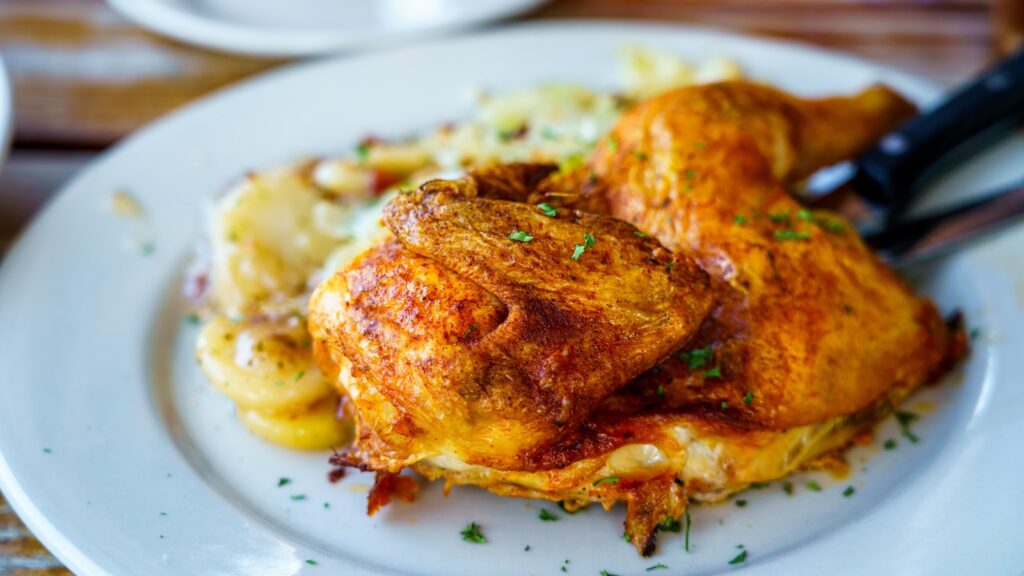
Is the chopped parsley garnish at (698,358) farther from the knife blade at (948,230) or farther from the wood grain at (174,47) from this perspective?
the wood grain at (174,47)

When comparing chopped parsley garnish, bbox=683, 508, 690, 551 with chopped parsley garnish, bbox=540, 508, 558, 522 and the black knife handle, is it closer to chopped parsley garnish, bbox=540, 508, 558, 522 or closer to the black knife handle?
chopped parsley garnish, bbox=540, 508, 558, 522

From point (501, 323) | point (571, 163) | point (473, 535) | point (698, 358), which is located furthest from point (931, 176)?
point (473, 535)

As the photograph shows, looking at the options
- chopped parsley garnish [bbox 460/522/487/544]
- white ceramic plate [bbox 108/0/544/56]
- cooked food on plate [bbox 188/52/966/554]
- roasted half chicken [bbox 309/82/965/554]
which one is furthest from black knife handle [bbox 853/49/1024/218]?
white ceramic plate [bbox 108/0/544/56]

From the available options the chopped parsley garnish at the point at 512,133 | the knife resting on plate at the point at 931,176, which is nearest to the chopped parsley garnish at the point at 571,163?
the chopped parsley garnish at the point at 512,133

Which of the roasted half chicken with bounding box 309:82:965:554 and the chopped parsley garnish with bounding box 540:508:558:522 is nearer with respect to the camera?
the roasted half chicken with bounding box 309:82:965:554

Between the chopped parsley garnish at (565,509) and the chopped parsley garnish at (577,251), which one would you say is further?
the chopped parsley garnish at (565,509)

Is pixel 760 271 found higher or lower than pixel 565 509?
higher

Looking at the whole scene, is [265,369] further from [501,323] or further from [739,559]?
[739,559]
